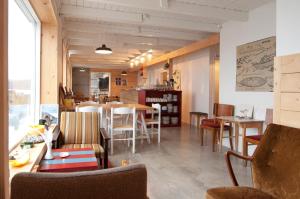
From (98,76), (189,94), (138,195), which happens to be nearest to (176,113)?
(189,94)

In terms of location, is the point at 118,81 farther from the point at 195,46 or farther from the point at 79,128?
the point at 79,128

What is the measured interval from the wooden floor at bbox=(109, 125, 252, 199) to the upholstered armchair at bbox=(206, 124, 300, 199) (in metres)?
0.84

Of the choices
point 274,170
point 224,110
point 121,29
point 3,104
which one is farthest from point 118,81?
point 3,104

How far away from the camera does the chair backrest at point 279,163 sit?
1.90m

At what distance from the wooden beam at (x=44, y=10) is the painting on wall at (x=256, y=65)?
362cm

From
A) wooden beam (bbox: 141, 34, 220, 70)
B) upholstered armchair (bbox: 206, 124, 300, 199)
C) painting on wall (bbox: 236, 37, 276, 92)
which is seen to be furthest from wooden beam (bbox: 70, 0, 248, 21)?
upholstered armchair (bbox: 206, 124, 300, 199)

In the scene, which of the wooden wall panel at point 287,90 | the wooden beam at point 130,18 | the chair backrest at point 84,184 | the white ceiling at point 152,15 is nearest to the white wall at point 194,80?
the white ceiling at point 152,15

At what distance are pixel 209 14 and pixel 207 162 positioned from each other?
9.11ft

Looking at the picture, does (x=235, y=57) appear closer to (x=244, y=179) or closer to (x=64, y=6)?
(x=244, y=179)

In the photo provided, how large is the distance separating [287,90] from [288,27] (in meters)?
0.84

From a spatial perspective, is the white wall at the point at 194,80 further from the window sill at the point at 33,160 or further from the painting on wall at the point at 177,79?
the window sill at the point at 33,160

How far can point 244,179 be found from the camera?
3211mm

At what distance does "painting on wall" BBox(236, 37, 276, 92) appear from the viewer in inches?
164

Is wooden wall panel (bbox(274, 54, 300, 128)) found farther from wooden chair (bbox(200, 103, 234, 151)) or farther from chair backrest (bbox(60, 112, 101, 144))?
chair backrest (bbox(60, 112, 101, 144))
